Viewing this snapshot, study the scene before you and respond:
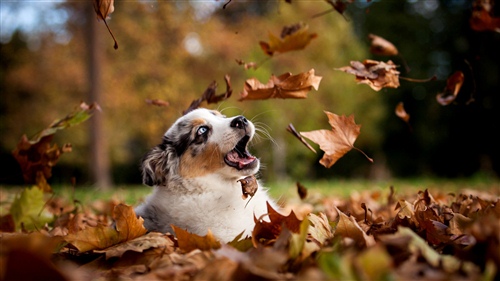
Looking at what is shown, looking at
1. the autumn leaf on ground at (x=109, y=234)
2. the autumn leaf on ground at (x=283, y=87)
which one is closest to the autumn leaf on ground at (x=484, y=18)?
the autumn leaf on ground at (x=283, y=87)

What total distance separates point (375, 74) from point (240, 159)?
88 centimetres

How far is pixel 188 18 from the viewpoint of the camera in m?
15.4

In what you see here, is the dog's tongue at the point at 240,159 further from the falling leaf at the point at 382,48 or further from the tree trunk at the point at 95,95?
the tree trunk at the point at 95,95

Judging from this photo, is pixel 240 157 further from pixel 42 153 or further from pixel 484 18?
pixel 484 18

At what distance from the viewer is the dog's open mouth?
2.76 m

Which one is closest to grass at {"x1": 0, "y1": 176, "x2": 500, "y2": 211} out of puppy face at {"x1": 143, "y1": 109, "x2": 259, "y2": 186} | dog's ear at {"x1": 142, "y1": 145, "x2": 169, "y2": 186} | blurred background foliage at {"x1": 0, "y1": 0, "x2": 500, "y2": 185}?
puppy face at {"x1": 143, "y1": 109, "x2": 259, "y2": 186}

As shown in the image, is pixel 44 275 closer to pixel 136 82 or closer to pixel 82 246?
pixel 82 246

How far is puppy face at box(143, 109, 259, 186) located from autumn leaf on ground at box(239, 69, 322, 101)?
9.5 inches

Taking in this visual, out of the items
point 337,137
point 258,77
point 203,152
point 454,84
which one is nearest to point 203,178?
point 203,152

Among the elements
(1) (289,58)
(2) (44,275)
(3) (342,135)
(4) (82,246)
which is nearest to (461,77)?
(3) (342,135)

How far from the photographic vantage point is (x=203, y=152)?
286cm

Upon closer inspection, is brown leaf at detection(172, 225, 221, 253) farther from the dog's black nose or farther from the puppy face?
the dog's black nose

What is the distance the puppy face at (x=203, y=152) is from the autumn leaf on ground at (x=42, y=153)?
2.29ft

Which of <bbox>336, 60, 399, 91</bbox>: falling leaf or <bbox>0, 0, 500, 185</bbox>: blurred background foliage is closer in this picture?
<bbox>336, 60, 399, 91</bbox>: falling leaf
